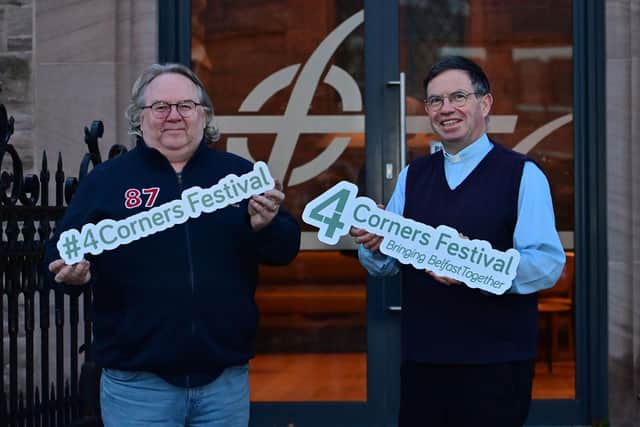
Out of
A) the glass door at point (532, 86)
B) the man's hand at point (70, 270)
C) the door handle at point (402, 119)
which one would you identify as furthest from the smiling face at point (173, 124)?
the glass door at point (532, 86)

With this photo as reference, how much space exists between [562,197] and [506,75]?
0.74m

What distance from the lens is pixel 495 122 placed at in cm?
620

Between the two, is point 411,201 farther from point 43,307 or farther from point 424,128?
point 424,128

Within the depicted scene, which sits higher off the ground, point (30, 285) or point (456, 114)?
point (456, 114)

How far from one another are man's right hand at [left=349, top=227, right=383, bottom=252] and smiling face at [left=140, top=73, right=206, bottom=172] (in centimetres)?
53

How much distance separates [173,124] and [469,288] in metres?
0.95

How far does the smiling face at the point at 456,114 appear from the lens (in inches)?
127

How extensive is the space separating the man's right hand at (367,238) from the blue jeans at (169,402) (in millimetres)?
522

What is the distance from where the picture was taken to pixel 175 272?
2.92 metres

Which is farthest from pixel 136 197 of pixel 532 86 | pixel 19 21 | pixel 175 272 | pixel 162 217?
pixel 532 86

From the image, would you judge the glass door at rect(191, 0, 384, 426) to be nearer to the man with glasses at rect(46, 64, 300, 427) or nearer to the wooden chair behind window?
the wooden chair behind window

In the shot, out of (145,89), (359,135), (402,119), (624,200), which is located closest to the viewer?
(145,89)

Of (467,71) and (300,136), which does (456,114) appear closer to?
(467,71)

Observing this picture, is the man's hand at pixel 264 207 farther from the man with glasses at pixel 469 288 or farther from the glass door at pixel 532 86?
the glass door at pixel 532 86
